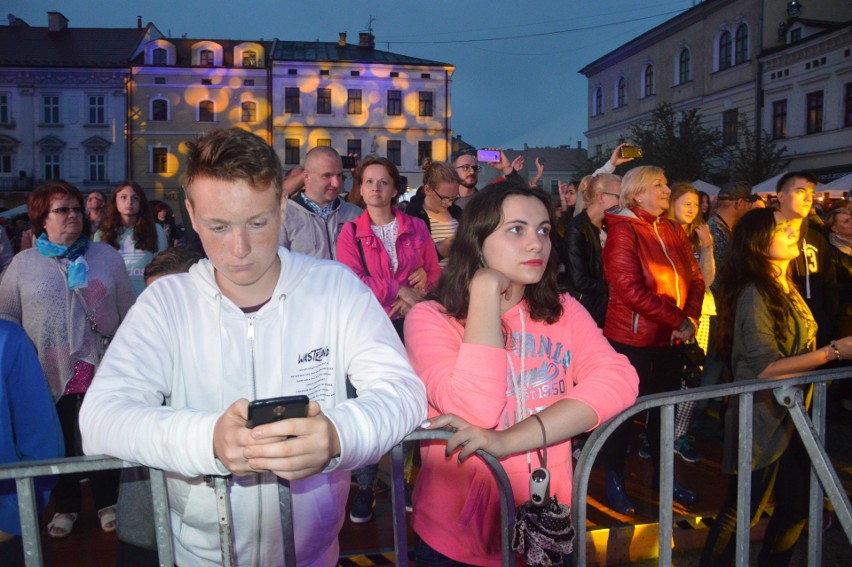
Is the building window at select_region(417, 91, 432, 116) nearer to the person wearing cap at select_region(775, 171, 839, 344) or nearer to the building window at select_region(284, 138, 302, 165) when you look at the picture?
the building window at select_region(284, 138, 302, 165)

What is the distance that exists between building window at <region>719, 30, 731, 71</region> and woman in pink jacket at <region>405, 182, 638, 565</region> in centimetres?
3519

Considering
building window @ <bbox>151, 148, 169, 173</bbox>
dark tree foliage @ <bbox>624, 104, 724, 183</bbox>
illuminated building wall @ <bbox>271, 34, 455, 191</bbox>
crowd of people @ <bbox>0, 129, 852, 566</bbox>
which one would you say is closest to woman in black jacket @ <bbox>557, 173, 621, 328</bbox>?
crowd of people @ <bbox>0, 129, 852, 566</bbox>

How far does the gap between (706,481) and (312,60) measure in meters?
39.8

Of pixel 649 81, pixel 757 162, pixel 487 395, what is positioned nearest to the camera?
pixel 487 395

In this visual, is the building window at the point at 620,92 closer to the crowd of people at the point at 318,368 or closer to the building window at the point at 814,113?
the building window at the point at 814,113

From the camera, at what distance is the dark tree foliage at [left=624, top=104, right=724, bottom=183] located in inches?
1065

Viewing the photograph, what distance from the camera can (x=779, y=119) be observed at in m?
30.1

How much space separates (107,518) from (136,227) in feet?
8.10

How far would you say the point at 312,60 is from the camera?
40812mm

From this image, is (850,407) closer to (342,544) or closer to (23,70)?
(342,544)

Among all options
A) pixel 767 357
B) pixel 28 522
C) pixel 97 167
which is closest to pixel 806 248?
pixel 767 357

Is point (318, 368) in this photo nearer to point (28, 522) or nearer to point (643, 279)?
point (28, 522)

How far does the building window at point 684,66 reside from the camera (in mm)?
35766

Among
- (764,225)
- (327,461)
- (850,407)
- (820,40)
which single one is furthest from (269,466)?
(820,40)
